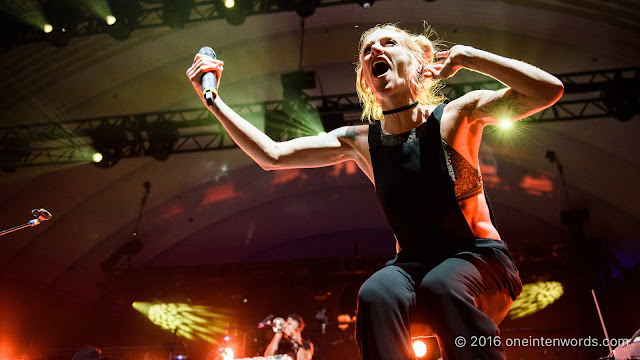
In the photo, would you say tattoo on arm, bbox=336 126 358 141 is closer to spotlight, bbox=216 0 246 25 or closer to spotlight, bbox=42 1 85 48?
spotlight, bbox=216 0 246 25

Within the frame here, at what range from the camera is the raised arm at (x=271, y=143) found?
176cm

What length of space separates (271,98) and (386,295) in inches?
395

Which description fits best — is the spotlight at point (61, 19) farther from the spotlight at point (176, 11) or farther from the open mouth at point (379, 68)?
the open mouth at point (379, 68)

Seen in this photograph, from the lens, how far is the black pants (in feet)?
3.74

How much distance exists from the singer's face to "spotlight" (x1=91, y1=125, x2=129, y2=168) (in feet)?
27.8

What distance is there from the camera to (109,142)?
9133 mm

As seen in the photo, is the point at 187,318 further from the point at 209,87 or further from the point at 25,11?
the point at 209,87

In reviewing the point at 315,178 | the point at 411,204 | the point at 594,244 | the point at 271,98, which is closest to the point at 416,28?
the point at 271,98

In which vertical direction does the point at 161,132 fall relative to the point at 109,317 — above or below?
above

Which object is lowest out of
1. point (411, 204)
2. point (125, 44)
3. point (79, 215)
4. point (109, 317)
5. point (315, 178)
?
point (411, 204)

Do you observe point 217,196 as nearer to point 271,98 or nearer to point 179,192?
point 179,192

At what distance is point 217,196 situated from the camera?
1271cm

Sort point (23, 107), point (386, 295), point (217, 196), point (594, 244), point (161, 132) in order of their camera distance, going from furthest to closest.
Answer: point (217, 196)
point (594, 244)
point (23, 107)
point (161, 132)
point (386, 295)

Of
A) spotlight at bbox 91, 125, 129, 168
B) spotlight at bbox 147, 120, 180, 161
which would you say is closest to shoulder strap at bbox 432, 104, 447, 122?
spotlight at bbox 147, 120, 180, 161
